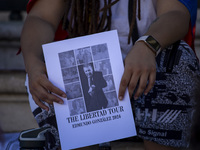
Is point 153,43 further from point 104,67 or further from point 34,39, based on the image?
point 34,39

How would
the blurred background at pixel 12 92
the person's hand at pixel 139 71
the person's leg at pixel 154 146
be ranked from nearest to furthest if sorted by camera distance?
the person's hand at pixel 139 71, the person's leg at pixel 154 146, the blurred background at pixel 12 92

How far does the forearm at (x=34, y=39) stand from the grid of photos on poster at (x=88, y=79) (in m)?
0.13

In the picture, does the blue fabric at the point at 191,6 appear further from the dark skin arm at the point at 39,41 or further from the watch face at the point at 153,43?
the dark skin arm at the point at 39,41

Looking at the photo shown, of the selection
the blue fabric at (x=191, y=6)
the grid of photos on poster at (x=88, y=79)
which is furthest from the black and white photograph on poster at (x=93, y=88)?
the blue fabric at (x=191, y=6)

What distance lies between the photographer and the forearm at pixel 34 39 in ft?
3.31

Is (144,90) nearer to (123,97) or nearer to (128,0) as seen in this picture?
(123,97)

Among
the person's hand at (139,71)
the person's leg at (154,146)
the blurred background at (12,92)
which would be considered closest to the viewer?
the person's hand at (139,71)

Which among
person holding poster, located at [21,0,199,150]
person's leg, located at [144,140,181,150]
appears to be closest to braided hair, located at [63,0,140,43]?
person holding poster, located at [21,0,199,150]

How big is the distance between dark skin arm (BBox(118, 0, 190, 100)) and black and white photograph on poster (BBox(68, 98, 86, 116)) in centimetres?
12

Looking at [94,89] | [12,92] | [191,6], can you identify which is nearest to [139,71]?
[94,89]

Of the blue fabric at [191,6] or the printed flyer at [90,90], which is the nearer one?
the printed flyer at [90,90]

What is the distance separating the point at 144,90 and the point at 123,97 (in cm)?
8

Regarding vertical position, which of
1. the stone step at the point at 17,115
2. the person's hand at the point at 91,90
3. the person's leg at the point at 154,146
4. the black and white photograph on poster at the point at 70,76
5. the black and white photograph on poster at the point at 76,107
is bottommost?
the person's leg at the point at 154,146

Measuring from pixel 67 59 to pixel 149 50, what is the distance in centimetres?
27
